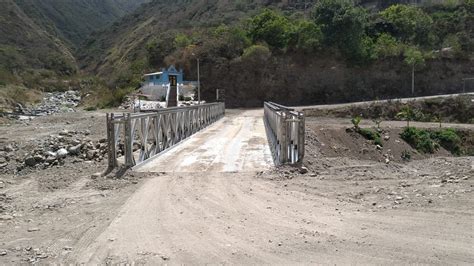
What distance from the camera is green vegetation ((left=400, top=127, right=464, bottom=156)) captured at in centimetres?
2398

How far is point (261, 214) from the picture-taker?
20.4 feet

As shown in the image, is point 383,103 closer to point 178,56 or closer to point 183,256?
point 178,56

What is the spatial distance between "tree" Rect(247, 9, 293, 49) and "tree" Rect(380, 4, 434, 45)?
627 inches

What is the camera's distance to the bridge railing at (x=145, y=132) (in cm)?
971

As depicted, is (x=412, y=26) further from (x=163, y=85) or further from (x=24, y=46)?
(x=24, y=46)

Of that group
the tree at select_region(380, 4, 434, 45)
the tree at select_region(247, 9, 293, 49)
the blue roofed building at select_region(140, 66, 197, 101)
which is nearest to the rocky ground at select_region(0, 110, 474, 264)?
the blue roofed building at select_region(140, 66, 197, 101)

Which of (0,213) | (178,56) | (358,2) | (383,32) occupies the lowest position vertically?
(0,213)

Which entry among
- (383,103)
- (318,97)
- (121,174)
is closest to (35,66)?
(318,97)

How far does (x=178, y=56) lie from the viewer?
56031 mm

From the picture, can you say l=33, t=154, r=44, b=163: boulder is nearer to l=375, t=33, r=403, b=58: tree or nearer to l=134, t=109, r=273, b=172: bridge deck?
l=134, t=109, r=273, b=172: bridge deck

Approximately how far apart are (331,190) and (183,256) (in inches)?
145

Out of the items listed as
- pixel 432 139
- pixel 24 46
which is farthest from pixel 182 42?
pixel 24 46

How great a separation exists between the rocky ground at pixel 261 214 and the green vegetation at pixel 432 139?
1563 centimetres

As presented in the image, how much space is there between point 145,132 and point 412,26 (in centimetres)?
5691
